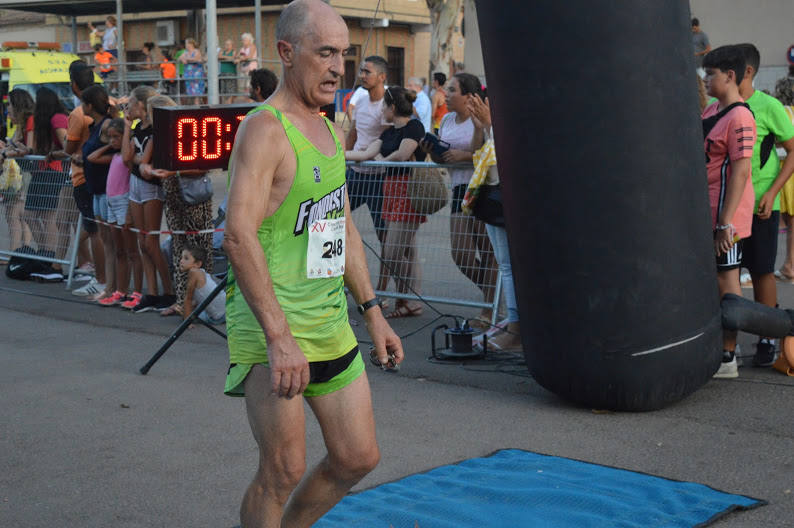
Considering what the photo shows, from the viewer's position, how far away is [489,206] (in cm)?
745

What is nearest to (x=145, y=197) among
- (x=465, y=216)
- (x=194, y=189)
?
(x=194, y=189)

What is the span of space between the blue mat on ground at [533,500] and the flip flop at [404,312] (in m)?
4.12

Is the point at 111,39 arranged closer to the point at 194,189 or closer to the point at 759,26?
the point at 759,26

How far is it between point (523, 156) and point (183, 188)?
13.1 feet

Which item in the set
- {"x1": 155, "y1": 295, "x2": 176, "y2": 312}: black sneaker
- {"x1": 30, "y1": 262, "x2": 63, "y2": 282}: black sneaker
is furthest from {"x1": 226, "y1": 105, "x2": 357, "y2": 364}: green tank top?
{"x1": 30, "y1": 262, "x2": 63, "y2": 282}: black sneaker

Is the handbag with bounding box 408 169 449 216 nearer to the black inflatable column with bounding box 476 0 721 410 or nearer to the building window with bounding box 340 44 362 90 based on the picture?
the black inflatable column with bounding box 476 0 721 410

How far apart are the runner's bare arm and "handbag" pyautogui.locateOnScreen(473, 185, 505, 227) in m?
4.31

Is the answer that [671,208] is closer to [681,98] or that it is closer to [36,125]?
[681,98]

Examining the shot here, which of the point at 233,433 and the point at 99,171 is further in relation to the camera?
the point at 99,171

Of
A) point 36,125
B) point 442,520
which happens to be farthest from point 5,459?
point 36,125

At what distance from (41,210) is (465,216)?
5099 mm

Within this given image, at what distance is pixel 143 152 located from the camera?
9.03 meters

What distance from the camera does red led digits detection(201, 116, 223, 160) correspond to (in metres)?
7.73

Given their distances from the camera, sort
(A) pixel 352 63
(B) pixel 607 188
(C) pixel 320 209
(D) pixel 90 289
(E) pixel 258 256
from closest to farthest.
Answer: (E) pixel 258 256, (C) pixel 320 209, (B) pixel 607 188, (D) pixel 90 289, (A) pixel 352 63
